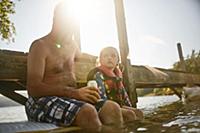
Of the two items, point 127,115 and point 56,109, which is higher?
point 56,109

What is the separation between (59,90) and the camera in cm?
255

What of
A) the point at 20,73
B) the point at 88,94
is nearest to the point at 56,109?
the point at 88,94

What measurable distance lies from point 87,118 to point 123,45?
10.1 ft

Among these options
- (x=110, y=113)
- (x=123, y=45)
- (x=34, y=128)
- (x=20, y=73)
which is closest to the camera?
(x=34, y=128)

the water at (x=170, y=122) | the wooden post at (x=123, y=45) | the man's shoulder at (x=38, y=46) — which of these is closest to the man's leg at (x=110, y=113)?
the water at (x=170, y=122)

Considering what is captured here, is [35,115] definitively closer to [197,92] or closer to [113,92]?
[113,92]

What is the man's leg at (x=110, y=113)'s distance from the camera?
2682mm

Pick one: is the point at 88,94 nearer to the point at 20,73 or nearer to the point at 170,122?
the point at 170,122

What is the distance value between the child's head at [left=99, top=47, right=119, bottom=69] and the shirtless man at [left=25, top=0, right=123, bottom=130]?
0.91 m

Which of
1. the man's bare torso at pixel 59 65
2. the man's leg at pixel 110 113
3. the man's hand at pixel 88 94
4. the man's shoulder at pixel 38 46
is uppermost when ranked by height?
the man's shoulder at pixel 38 46

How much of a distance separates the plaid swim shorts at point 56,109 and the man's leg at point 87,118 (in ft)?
0.12

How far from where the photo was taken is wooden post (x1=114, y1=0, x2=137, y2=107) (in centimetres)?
509

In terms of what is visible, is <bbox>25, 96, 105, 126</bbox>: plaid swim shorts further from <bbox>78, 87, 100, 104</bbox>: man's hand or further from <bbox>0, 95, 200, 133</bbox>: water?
<bbox>0, 95, 200, 133</bbox>: water

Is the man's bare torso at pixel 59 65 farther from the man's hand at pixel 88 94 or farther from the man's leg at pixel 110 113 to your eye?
the man's leg at pixel 110 113
